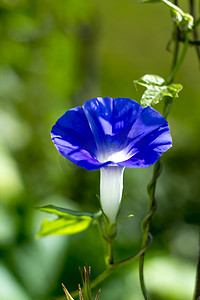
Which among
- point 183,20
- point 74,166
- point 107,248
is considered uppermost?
point 183,20

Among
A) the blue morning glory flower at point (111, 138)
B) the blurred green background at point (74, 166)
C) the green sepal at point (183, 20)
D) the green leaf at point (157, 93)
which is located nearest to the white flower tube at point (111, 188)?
the blue morning glory flower at point (111, 138)

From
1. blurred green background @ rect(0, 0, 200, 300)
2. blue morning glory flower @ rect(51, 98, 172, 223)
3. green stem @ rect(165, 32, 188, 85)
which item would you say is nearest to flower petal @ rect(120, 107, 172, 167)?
blue morning glory flower @ rect(51, 98, 172, 223)

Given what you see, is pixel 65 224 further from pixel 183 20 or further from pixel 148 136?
pixel 183 20

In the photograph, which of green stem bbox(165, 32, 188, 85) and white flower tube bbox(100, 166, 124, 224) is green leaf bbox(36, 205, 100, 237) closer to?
white flower tube bbox(100, 166, 124, 224)

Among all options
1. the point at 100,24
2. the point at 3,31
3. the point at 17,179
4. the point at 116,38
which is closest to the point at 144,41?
the point at 116,38

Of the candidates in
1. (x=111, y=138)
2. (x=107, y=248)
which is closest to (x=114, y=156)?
(x=111, y=138)

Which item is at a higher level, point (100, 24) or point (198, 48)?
point (198, 48)

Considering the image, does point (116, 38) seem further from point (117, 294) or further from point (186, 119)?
point (117, 294)
